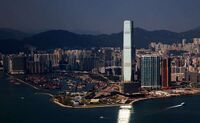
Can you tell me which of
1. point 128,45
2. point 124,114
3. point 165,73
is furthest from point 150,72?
point 124,114

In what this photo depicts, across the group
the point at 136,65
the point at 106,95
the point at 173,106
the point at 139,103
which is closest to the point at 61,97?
the point at 106,95

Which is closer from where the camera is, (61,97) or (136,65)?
(61,97)

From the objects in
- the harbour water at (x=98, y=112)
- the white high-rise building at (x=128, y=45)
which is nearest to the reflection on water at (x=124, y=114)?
the harbour water at (x=98, y=112)

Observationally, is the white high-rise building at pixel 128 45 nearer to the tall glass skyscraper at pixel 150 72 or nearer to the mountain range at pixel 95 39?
the tall glass skyscraper at pixel 150 72

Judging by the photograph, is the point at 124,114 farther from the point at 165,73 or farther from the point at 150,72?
the point at 165,73

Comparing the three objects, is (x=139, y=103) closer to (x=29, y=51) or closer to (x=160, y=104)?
(x=160, y=104)

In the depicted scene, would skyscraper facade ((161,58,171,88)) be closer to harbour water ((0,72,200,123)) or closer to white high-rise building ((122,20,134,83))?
white high-rise building ((122,20,134,83))

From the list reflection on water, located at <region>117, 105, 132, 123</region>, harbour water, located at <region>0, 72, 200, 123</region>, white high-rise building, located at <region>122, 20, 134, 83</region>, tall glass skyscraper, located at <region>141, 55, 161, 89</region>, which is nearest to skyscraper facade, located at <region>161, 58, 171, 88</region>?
tall glass skyscraper, located at <region>141, 55, 161, 89</region>
